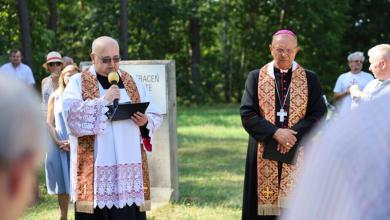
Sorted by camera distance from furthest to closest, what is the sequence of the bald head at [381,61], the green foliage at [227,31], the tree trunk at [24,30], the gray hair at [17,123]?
the green foliage at [227,31]
the tree trunk at [24,30]
the bald head at [381,61]
the gray hair at [17,123]

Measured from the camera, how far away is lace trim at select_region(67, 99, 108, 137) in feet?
19.6

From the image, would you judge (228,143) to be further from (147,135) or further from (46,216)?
(147,135)

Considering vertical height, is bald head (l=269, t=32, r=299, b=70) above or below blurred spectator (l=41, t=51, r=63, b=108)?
above

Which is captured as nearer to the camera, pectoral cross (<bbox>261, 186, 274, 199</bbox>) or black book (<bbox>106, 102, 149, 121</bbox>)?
black book (<bbox>106, 102, 149, 121</bbox>)

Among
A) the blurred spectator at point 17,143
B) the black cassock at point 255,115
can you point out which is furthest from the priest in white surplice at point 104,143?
the blurred spectator at point 17,143

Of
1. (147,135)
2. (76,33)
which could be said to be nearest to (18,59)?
(147,135)

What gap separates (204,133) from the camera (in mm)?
18953

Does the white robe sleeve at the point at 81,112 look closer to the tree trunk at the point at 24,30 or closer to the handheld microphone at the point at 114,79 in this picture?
the handheld microphone at the point at 114,79

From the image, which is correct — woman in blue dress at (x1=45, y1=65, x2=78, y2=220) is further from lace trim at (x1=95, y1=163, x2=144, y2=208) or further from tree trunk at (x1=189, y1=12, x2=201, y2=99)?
tree trunk at (x1=189, y1=12, x2=201, y2=99)

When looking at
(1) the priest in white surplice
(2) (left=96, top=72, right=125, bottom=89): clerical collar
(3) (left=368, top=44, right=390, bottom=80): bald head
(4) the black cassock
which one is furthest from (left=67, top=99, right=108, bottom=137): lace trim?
(3) (left=368, top=44, right=390, bottom=80): bald head

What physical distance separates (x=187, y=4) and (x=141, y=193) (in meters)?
29.8

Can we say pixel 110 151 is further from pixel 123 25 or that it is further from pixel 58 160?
pixel 123 25

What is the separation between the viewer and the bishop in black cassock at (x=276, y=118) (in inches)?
255

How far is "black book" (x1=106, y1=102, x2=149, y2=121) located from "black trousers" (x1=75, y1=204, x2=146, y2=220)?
2.53 feet
